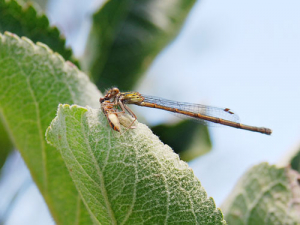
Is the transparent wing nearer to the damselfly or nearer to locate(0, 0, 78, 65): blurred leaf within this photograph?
the damselfly

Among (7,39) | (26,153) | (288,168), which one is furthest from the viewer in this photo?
(288,168)

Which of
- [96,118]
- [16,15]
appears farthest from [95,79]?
[96,118]

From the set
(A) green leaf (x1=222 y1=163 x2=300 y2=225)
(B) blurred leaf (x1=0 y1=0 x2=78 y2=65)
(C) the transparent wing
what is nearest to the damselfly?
(C) the transparent wing

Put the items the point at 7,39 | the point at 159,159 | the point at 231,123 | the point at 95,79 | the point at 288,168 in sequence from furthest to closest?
the point at 231,123, the point at 95,79, the point at 288,168, the point at 7,39, the point at 159,159

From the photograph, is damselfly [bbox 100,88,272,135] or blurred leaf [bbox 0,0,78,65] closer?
blurred leaf [bbox 0,0,78,65]

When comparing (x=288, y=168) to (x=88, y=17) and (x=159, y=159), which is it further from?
(x=88, y=17)

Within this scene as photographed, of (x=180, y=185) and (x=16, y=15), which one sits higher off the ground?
(x=16, y=15)

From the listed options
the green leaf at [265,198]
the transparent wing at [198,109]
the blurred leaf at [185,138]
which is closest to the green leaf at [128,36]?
the transparent wing at [198,109]
